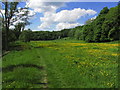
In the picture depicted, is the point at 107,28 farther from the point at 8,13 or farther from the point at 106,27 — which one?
the point at 8,13

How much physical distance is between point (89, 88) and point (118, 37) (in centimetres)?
7078

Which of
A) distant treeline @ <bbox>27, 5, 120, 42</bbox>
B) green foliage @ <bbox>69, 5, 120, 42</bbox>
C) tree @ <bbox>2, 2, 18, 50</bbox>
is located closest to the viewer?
tree @ <bbox>2, 2, 18, 50</bbox>

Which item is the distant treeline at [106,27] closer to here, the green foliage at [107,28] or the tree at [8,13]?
the green foliage at [107,28]

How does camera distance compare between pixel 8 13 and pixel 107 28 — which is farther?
pixel 107 28

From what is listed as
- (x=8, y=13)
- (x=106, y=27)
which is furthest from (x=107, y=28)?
(x=8, y=13)

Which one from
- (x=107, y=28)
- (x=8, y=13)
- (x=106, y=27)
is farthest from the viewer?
(x=106, y=27)

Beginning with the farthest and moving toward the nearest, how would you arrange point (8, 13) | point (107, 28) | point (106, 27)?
point (106, 27)
point (107, 28)
point (8, 13)

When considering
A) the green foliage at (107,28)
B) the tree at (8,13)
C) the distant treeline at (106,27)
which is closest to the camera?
the tree at (8,13)

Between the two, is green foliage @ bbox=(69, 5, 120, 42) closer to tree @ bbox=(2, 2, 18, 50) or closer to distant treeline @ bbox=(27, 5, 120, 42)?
distant treeline @ bbox=(27, 5, 120, 42)

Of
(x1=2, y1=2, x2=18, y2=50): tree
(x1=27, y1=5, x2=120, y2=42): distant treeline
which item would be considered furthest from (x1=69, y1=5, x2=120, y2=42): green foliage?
(x1=2, y1=2, x2=18, y2=50): tree

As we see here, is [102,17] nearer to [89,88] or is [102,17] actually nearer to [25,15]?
[25,15]

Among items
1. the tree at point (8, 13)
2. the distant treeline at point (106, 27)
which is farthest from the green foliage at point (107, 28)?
the tree at point (8, 13)

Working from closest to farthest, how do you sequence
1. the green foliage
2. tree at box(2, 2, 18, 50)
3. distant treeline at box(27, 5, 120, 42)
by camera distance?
tree at box(2, 2, 18, 50)
the green foliage
distant treeline at box(27, 5, 120, 42)

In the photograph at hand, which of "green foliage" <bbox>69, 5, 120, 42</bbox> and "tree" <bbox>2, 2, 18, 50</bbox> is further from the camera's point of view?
"green foliage" <bbox>69, 5, 120, 42</bbox>
